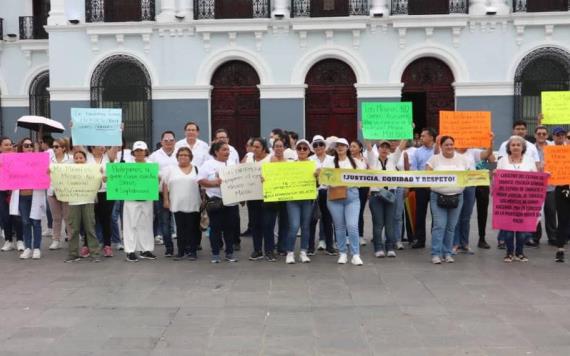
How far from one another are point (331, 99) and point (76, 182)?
10957 mm

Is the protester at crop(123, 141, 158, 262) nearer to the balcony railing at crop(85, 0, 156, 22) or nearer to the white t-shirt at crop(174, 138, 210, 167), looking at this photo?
the white t-shirt at crop(174, 138, 210, 167)

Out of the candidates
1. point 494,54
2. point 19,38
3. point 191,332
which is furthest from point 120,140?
point 19,38

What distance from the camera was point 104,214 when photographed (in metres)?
10.1

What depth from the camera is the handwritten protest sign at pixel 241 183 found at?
9.40 metres

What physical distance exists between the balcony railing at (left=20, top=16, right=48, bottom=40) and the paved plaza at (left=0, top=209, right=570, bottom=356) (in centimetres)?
1385

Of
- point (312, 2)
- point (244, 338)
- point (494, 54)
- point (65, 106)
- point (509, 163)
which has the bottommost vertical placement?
point (244, 338)

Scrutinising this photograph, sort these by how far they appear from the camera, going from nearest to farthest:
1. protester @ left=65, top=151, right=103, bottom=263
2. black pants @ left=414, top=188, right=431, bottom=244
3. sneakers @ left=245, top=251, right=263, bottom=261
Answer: protester @ left=65, top=151, right=103, bottom=263
sneakers @ left=245, top=251, right=263, bottom=261
black pants @ left=414, top=188, right=431, bottom=244

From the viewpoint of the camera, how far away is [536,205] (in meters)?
9.28

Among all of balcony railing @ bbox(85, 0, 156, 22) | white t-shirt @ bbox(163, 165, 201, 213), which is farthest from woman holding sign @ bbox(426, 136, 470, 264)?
balcony railing @ bbox(85, 0, 156, 22)

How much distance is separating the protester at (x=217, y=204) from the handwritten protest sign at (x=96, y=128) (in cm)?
162

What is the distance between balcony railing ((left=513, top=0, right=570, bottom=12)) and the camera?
737 inches

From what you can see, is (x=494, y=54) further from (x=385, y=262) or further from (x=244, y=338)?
(x=244, y=338)

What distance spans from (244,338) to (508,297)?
10.4 ft

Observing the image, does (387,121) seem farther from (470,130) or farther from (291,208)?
(291,208)
